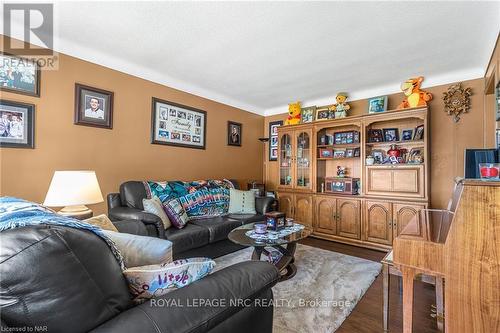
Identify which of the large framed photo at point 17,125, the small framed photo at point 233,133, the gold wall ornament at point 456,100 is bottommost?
the large framed photo at point 17,125

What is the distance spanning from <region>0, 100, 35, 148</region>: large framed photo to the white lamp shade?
0.62 m

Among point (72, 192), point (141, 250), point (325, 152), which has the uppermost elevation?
point (325, 152)

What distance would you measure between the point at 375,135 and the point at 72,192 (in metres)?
3.72

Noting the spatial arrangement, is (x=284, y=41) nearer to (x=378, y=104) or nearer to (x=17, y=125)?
(x=378, y=104)

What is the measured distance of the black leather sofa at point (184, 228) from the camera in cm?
236

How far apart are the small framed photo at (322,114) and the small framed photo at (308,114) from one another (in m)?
0.07

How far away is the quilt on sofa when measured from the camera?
295cm

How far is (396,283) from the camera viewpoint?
231 centimetres

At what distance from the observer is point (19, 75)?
2.23 meters

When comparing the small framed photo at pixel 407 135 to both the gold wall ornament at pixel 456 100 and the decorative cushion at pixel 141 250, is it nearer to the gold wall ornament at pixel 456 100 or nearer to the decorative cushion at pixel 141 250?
the gold wall ornament at pixel 456 100

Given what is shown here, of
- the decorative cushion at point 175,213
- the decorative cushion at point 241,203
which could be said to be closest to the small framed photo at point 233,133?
the decorative cushion at point 241,203

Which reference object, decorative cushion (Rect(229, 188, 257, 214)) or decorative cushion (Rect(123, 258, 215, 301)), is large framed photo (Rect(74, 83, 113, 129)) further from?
decorative cushion (Rect(123, 258, 215, 301))

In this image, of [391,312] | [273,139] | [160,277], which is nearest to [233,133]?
[273,139]

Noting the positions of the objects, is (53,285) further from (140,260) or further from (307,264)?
(307,264)
